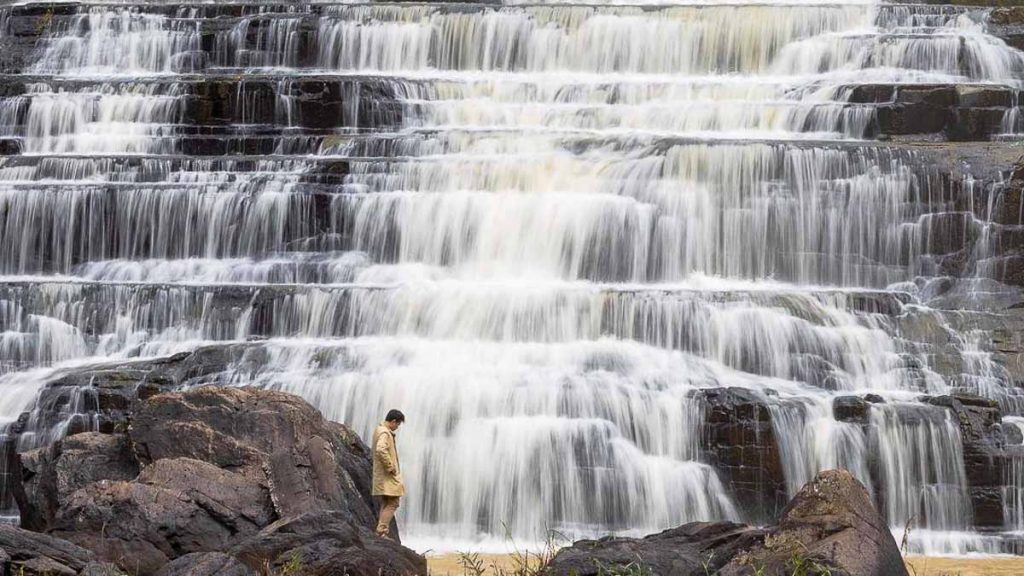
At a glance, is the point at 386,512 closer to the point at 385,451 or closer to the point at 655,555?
the point at 385,451

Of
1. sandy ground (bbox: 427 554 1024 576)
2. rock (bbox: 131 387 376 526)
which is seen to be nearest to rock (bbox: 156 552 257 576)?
rock (bbox: 131 387 376 526)

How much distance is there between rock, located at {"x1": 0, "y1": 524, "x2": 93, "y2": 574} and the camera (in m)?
12.0

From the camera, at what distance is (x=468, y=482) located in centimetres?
1842

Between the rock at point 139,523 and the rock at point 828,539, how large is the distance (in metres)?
5.32

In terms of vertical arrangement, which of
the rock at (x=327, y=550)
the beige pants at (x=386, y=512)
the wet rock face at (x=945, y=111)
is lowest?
the beige pants at (x=386, y=512)

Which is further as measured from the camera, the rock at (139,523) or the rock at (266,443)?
the rock at (266,443)

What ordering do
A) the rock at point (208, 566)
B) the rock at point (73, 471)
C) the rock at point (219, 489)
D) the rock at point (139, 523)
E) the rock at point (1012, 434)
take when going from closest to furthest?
1. the rock at point (208, 566)
2. the rock at point (139, 523)
3. the rock at point (219, 489)
4. the rock at point (73, 471)
5. the rock at point (1012, 434)

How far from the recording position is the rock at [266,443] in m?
14.9

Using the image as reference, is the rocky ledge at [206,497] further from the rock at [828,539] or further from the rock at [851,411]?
the rock at [851,411]

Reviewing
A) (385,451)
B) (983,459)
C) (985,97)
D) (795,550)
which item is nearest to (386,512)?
(385,451)

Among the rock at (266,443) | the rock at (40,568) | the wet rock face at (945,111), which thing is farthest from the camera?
the wet rock face at (945,111)

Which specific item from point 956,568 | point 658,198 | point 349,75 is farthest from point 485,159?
point 956,568

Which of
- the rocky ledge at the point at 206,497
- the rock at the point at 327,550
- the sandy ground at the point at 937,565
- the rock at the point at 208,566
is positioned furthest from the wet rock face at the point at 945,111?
the rock at the point at 208,566

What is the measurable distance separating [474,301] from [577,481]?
427 centimetres
